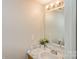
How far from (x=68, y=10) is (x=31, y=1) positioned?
202 cm

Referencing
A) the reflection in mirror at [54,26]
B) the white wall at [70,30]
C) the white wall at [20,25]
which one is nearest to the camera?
the white wall at [70,30]

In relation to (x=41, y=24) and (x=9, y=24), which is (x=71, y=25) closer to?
(x=9, y=24)

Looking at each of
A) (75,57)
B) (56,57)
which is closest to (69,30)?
(75,57)

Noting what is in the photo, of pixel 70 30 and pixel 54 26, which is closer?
pixel 70 30

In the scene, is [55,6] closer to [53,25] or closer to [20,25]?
[53,25]

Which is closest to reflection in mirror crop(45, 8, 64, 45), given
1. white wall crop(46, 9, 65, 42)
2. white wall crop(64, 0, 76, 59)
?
white wall crop(46, 9, 65, 42)

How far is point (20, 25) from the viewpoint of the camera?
242 cm

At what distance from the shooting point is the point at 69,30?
2.12ft

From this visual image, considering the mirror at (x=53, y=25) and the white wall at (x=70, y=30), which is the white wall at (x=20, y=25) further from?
the white wall at (x=70, y=30)

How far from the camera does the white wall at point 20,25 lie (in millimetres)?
2250

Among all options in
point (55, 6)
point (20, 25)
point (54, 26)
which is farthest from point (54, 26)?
point (20, 25)

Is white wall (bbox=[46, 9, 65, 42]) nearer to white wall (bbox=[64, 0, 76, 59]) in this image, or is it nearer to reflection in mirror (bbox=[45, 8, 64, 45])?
reflection in mirror (bbox=[45, 8, 64, 45])

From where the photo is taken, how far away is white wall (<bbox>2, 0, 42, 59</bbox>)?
225 cm

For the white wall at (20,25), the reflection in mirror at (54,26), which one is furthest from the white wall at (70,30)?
the white wall at (20,25)
